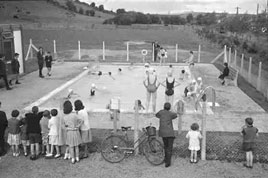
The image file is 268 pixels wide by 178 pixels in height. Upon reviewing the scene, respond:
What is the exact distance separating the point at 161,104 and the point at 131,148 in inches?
219

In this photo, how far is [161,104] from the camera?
13805 mm

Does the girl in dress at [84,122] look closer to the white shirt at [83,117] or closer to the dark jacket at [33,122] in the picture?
the white shirt at [83,117]

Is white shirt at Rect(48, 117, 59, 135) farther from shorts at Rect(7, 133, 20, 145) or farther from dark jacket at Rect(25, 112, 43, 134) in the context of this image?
shorts at Rect(7, 133, 20, 145)

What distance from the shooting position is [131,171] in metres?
7.68

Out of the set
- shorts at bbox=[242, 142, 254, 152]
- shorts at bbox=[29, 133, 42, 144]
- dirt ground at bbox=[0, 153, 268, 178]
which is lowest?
dirt ground at bbox=[0, 153, 268, 178]

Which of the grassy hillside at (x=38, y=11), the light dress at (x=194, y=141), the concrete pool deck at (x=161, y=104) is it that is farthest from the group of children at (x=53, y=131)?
the grassy hillside at (x=38, y=11)

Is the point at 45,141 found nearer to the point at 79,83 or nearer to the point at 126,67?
the point at 79,83

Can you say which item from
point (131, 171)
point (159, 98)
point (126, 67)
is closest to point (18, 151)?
point (131, 171)

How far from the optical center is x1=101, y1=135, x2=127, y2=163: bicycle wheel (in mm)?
8204

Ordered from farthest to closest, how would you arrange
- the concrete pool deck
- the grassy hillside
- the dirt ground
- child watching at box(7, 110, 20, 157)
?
1. the grassy hillside
2. the concrete pool deck
3. child watching at box(7, 110, 20, 157)
4. the dirt ground

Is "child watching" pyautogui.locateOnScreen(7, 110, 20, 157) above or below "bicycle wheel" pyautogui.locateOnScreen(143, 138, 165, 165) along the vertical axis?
above

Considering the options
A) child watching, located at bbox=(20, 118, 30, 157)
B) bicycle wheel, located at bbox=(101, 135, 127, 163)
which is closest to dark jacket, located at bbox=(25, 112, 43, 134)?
child watching, located at bbox=(20, 118, 30, 157)

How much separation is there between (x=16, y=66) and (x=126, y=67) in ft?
29.3

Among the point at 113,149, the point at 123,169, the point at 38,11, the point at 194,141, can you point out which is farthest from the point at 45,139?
the point at 38,11
